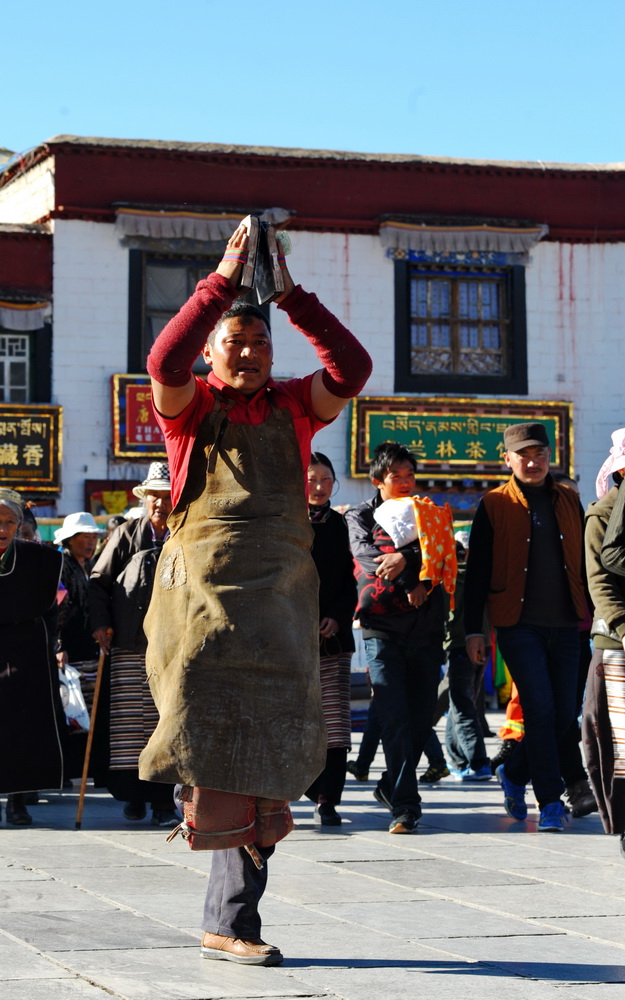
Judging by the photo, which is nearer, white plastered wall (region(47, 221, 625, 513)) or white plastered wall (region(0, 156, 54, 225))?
white plastered wall (region(47, 221, 625, 513))

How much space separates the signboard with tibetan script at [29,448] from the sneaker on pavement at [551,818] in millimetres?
13099

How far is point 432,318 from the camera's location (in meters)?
21.4

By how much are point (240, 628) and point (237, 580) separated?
14cm

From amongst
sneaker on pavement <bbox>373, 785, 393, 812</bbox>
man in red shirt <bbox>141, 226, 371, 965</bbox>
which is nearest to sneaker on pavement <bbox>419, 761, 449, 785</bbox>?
sneaker on pavement <bbox>373, 785, 393, 812</bbox>

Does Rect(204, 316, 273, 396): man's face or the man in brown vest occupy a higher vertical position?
Rect(204, 316, 273, 396): man's face

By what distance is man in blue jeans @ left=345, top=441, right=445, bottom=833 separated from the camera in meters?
7.52

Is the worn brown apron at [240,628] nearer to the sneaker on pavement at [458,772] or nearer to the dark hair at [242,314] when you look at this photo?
the dark hair at [242,314]

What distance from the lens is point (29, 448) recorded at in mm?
19766

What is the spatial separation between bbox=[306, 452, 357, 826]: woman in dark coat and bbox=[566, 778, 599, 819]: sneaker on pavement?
128cm

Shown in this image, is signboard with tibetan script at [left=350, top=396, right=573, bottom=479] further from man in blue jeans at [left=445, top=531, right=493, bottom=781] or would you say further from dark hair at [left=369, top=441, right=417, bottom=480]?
dark hair at [left=369, top=441, right=417, bottom=480]

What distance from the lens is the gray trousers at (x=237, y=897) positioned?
14.4 ft

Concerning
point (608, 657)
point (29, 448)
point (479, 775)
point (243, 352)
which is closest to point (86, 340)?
point (29, 448)

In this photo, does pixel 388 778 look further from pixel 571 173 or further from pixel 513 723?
pixel 571 173

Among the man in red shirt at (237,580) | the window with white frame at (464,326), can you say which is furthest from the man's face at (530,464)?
the window with white frame at (464,326)
